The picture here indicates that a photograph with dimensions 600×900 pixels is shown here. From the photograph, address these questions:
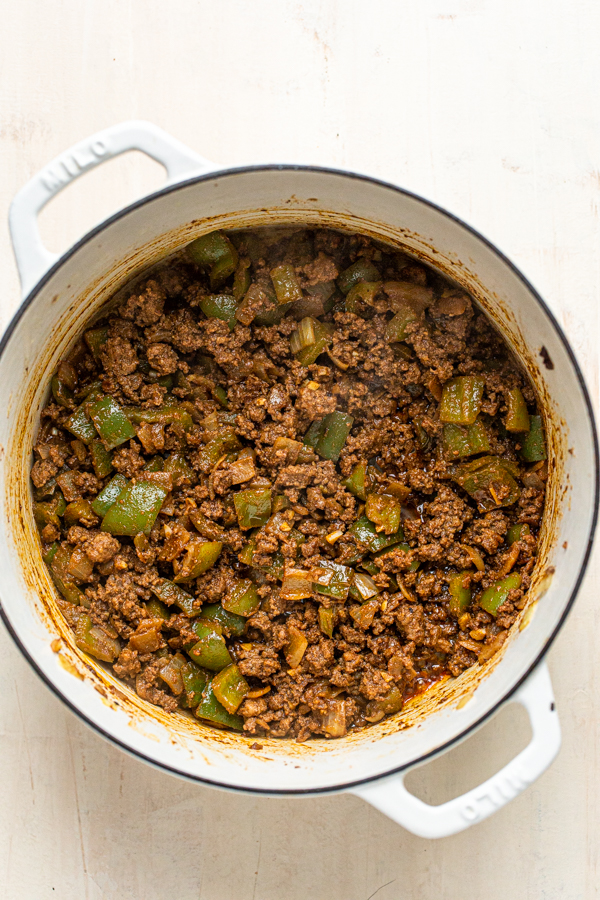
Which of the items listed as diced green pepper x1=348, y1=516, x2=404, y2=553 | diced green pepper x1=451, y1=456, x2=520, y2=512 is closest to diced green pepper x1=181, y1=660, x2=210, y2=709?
diced green pepper x1=348, y1=516, x2=404, y2=553

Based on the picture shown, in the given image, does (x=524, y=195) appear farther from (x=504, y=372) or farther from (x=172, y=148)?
(x=172, y=148)

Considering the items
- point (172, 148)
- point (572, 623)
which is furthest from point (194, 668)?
point (172, 148)

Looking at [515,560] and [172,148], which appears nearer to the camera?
[172,148]

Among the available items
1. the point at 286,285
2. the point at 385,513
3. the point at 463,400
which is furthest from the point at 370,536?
the point at 286,285

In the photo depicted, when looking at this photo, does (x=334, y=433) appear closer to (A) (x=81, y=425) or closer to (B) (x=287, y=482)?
(B) (x=287, y=482)

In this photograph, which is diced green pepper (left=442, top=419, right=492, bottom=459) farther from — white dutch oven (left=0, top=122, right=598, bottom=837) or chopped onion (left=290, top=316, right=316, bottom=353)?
chopped onion (left=290, top=316, right=316, bottom=353)

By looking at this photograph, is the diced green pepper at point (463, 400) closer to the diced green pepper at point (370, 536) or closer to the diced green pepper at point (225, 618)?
the diced green pepper at point (370, 536)

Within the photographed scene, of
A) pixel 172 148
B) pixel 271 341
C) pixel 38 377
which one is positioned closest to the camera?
pixel 172 148
